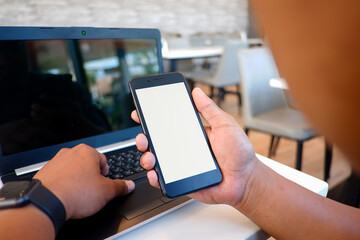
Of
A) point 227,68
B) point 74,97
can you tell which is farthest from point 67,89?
point 227,68

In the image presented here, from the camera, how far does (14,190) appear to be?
319 mm

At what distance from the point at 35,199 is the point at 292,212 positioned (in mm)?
349

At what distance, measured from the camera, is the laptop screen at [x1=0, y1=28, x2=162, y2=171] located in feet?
1.69

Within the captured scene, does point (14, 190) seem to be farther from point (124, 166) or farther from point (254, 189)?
point (254, 189)

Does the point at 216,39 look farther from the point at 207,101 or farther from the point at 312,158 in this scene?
the point at 207,101

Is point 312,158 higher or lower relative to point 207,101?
lower

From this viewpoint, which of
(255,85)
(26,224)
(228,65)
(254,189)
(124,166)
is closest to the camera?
(26,224)

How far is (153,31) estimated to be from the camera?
0.65 metres

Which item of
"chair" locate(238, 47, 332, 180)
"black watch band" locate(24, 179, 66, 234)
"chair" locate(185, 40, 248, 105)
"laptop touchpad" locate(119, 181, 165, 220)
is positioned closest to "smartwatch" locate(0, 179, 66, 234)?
"black watch band" locate(24, 179, 66, 234)

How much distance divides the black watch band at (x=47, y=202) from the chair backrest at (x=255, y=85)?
1.24 m

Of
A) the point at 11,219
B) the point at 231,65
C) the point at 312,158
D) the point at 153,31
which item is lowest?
the point at 312,158

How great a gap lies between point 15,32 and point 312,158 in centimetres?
188

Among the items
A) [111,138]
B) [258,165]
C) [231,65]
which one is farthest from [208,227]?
[231,65]

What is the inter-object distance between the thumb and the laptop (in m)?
0.14
